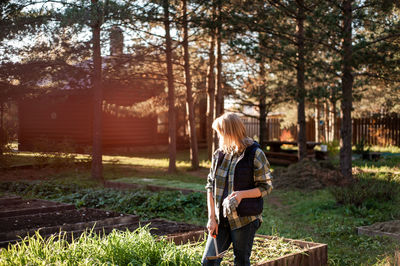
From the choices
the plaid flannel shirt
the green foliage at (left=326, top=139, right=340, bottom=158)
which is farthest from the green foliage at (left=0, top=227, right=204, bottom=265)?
the green foliage at (left=326, top=139, right=340, bottom=158)

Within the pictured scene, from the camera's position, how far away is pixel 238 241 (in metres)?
3.93

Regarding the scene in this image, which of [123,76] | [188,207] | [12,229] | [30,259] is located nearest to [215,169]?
[30,259]

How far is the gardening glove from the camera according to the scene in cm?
385

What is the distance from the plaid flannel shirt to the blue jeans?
54mm

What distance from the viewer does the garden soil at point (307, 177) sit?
42.1ft

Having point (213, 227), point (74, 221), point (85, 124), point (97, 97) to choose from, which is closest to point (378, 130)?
A: point (97, 97)

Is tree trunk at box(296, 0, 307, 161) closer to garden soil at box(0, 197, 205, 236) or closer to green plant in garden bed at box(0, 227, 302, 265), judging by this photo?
garden soil at box(0, 197, 205, 236)

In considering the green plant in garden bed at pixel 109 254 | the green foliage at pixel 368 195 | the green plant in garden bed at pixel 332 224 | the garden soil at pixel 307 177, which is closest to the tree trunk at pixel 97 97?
the garden soil at pixel 307 177

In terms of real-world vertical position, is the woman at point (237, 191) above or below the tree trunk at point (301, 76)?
below

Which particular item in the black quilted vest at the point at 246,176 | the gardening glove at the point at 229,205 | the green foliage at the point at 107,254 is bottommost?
the green foliage at the point at 107,254

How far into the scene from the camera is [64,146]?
57.8 ft

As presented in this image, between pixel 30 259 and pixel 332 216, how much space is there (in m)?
6.09

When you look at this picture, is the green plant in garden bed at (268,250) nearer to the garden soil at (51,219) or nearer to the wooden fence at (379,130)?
the garden soil at (51,219)

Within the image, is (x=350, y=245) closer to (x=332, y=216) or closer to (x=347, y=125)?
(x=332, y=216)
